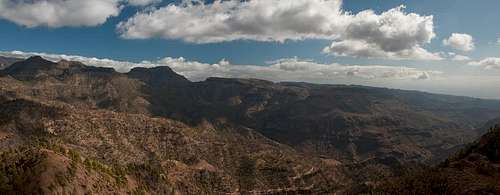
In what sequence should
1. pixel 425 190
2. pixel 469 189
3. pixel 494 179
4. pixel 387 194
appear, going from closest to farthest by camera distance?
pixel 469 189
pixel 494 179
pixel 425 190
pixel 387 194

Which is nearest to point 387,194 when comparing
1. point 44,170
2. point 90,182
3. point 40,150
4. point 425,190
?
point 425,190

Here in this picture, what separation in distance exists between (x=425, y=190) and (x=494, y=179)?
27813 millimetres

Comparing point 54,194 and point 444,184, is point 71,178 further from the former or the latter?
point 444,184

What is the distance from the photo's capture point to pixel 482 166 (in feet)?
624

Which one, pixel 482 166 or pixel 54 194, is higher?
pixel 482 166

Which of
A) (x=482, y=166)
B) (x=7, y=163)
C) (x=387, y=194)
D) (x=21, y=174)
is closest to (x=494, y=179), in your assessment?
(x=482, y=166)

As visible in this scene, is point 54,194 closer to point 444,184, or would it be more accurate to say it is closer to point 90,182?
point 90,182

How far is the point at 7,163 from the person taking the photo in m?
189

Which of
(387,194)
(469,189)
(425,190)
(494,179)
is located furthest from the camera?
(387,194)

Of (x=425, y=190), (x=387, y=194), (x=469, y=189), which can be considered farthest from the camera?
(x=387, y=194)

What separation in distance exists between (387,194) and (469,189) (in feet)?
142

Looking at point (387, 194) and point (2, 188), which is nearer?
point (2, 188)

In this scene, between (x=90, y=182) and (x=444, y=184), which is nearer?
(x=444, y=184)

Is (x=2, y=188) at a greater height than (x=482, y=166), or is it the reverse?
(x=482, y=166)
